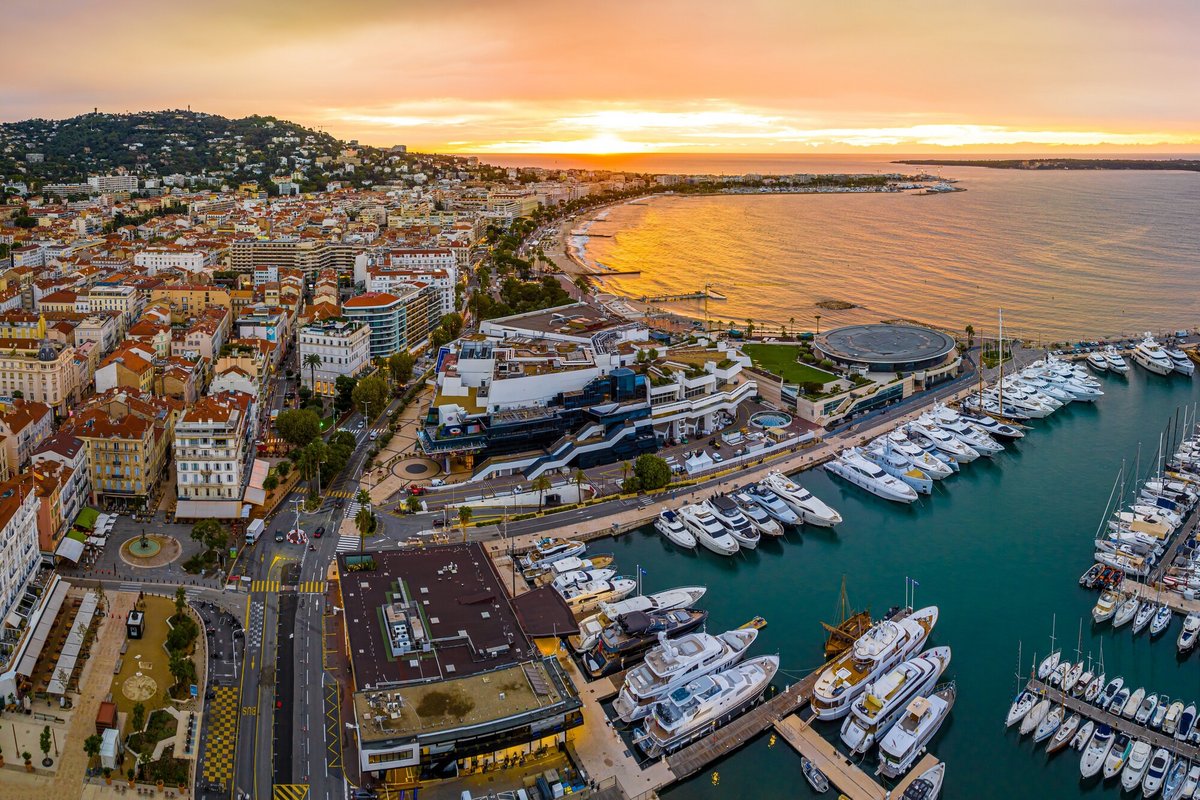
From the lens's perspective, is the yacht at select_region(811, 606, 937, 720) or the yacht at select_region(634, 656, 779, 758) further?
the yacht at select_region(811, 606, 937, 720)

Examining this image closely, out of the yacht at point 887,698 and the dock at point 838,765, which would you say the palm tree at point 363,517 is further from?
the yacht at point 887,698

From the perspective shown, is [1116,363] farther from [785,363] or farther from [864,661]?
[864,661]

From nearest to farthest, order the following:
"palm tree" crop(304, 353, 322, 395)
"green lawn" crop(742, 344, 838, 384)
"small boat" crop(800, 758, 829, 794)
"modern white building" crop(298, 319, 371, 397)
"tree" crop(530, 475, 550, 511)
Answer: "small boat" crop(800, 758, 829, 794), "tree" crop(530, 475, 550, 511), "palm tree" crop(304, 353, 322, 395), "modern white building" crop(298, 319, 371, 397), "green lawn" crop(742, 344, 838, 384)

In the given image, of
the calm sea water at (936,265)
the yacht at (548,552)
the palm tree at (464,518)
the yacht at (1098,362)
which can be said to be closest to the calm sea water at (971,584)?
the yacht at (548,552)

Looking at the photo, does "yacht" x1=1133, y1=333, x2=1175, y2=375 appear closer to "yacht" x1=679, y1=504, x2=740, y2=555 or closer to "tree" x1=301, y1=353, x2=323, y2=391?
"yacht" x1=679, y1=504, x2=740, y2=555

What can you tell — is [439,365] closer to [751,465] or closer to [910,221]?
[751,465]

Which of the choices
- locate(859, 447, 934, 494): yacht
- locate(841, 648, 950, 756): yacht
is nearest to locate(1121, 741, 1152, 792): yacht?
locate(841, 648, 950, 756): yacht
